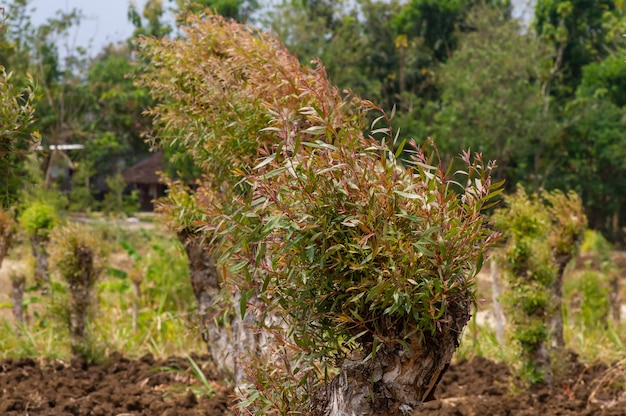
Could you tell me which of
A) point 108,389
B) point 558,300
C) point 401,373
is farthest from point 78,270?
point 401,373

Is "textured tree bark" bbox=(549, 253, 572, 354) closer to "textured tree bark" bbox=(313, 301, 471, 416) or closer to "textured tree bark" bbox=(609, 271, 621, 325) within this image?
"textured tree bark" bbox=(609, 271, 621, 325)

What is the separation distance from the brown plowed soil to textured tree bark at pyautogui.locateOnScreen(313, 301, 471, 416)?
101 inches

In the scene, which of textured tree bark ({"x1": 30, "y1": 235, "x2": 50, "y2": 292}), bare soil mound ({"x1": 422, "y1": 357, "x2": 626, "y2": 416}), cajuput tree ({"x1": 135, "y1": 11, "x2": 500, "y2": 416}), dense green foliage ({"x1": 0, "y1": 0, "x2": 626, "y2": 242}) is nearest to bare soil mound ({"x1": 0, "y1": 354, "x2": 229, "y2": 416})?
bare soil mound ({"x1": 422, "y1": 357, "x2": 626, "y2": 416})

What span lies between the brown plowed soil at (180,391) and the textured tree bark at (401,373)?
2558mm

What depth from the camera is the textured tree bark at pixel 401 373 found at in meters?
2.82

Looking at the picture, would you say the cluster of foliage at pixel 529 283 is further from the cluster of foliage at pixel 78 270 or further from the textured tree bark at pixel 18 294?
the textured tree bark at pixel 18 294

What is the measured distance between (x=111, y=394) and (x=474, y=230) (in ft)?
14.7

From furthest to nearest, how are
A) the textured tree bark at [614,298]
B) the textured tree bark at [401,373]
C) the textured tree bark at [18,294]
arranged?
the textured tree bark at [614,298] → the textured tree bark at [18,294] → the textured tree bark at [401,373]

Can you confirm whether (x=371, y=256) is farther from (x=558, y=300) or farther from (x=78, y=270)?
(x=78, y=270)

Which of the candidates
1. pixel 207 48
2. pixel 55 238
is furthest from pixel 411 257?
pixel 55 238

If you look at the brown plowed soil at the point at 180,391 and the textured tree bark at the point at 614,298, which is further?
the textured tree bark at the point at 614,298

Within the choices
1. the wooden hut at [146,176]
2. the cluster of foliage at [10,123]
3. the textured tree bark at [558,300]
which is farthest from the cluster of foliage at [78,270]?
the wooden hut at [146,176]

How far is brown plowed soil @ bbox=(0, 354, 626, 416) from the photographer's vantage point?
6008 millimetres

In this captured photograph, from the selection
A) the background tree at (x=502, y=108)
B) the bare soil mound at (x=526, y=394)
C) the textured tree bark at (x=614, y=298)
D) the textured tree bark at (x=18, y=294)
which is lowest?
the bare soil mound at (x=526, y=394)
